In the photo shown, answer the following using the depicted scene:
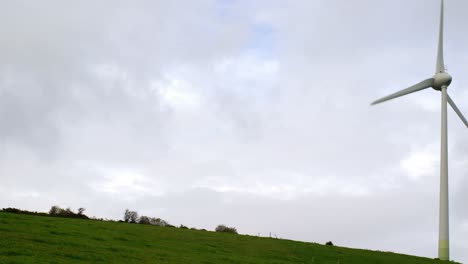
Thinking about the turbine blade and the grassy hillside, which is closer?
the grassy hillside

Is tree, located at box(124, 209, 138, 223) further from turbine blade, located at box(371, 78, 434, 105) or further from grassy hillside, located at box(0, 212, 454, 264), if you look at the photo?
turbine blade, located at box(371, 78, 434, 105)

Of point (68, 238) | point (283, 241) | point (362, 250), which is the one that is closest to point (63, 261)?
point (68, 238)

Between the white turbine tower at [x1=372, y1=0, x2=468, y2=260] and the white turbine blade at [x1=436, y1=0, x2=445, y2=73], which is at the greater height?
the white turbine blade at [x1=436, y1=0, x2=445, y2=73]

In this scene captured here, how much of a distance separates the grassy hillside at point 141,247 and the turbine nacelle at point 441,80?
1068 inches

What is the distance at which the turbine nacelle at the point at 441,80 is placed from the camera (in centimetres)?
6975

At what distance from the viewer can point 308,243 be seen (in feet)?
164

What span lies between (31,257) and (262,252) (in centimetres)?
1958

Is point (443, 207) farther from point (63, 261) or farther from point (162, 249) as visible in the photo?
point (63, 261)

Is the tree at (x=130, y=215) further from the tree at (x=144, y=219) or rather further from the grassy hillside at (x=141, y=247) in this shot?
the grassy hillside at (x=141, y=247)

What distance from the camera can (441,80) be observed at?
69.8m

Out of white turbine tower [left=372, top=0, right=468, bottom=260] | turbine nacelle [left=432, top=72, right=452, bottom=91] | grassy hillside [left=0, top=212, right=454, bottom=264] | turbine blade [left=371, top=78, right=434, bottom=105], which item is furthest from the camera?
turbine nacelle [left=432, top=72, right=452, bottom=91]

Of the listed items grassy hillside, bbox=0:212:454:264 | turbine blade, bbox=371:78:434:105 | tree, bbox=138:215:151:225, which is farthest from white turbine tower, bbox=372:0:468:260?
tree, bbox=138:215:151:225

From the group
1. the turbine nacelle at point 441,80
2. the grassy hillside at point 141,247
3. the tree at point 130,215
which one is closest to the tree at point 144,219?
the tree at point 130,215

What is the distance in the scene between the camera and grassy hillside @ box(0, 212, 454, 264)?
96.6 feet
